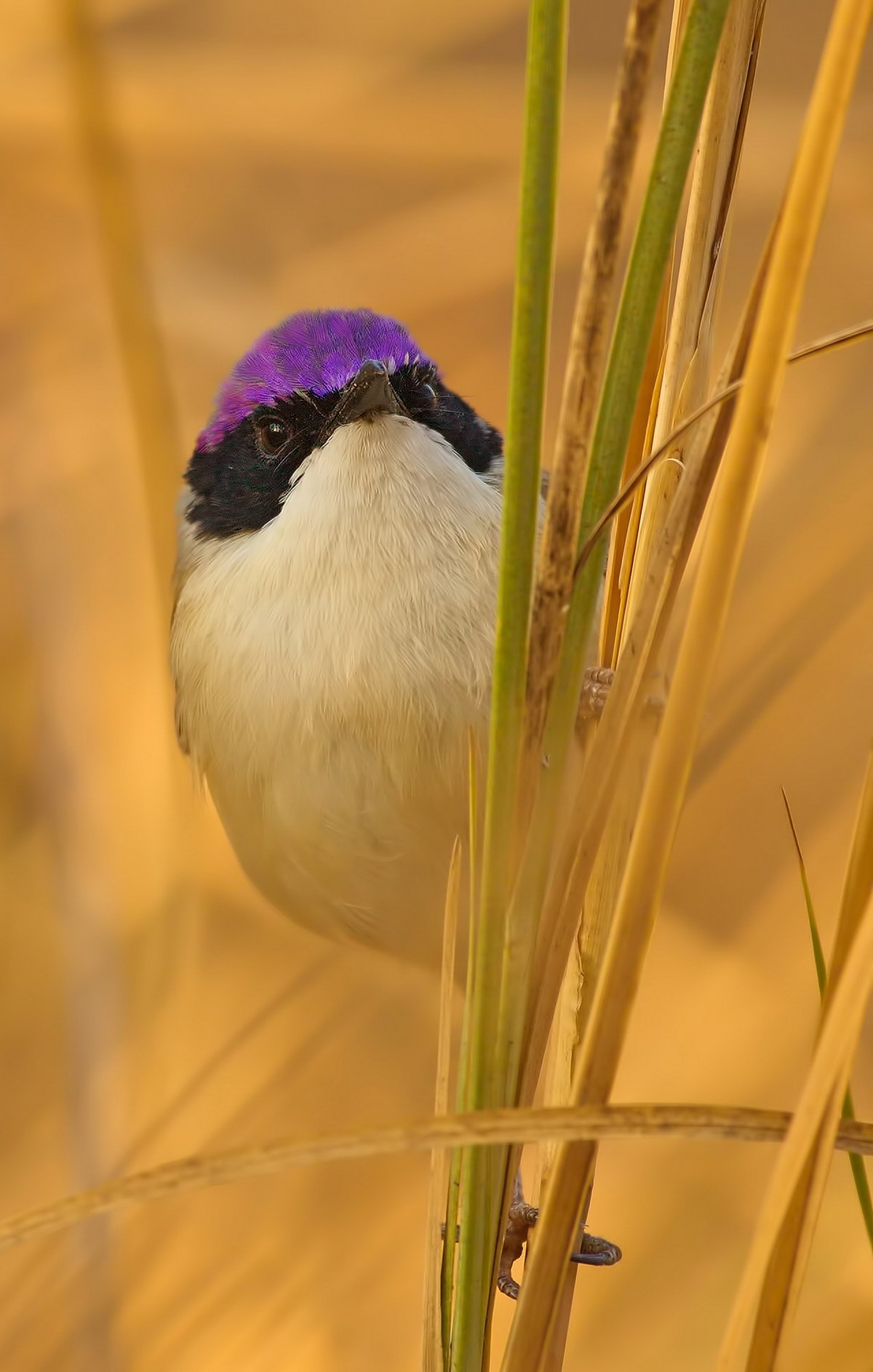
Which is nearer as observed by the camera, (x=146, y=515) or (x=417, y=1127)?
(x=417, y=1127)

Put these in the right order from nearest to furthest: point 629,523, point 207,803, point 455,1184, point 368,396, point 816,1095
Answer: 1. point 816,1095
2. point 455,1184
3. point 629,523
4. point 368,396
5. point 207,803

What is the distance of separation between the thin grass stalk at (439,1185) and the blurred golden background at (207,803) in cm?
62

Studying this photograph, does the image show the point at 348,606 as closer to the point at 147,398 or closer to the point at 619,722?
the point at 619,722

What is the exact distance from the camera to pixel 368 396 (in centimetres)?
66

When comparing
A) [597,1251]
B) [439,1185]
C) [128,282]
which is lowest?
[597,1251]

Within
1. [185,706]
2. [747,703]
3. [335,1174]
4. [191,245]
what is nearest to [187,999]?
[335,1174]

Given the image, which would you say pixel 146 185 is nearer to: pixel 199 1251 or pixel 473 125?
pixel 473 125

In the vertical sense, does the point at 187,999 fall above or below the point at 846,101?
below

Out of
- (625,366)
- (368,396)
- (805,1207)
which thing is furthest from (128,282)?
(805,1207)

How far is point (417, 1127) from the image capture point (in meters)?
0.29

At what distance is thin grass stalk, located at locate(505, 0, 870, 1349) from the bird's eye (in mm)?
490

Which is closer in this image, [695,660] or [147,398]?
[695,660]

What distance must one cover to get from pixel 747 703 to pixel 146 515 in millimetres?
611

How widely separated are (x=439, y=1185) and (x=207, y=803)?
712mm
